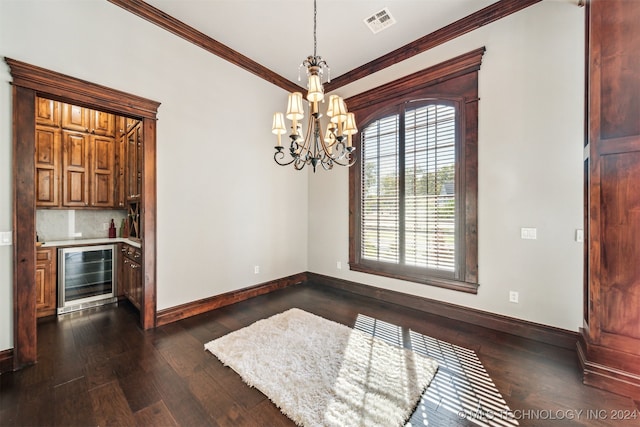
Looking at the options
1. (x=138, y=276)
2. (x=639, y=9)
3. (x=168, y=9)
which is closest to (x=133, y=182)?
(x=138, y=276)

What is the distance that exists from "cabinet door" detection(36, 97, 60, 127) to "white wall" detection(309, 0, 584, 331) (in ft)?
17.6

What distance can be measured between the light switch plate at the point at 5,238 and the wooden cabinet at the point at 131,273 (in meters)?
1.10

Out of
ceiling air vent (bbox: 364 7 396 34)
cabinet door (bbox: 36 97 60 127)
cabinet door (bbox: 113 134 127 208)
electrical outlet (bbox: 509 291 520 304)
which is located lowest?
electrical outlet (bbox: 509 291 520 304)

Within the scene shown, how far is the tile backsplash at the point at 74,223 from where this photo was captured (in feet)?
12.5

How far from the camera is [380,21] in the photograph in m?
3.09

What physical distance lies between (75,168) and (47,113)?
0.77 metres

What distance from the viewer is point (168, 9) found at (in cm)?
290

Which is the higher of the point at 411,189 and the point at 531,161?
the point at 531,161

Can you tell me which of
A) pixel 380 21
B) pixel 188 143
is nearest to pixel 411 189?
pixel 380 21

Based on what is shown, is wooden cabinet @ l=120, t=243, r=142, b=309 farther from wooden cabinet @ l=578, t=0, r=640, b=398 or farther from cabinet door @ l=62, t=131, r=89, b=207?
wooden cabinet @ l=578, t=0, r=640, b=398

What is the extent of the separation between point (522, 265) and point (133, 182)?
4855 mm

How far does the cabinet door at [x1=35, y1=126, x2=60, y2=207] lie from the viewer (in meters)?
3.53

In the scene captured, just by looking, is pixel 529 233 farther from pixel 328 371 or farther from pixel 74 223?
pixel 74 223

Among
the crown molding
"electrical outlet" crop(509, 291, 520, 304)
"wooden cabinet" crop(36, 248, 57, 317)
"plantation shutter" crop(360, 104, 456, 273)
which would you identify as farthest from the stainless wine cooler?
"electrical outlet" crop(509, 291, 520, 304)
